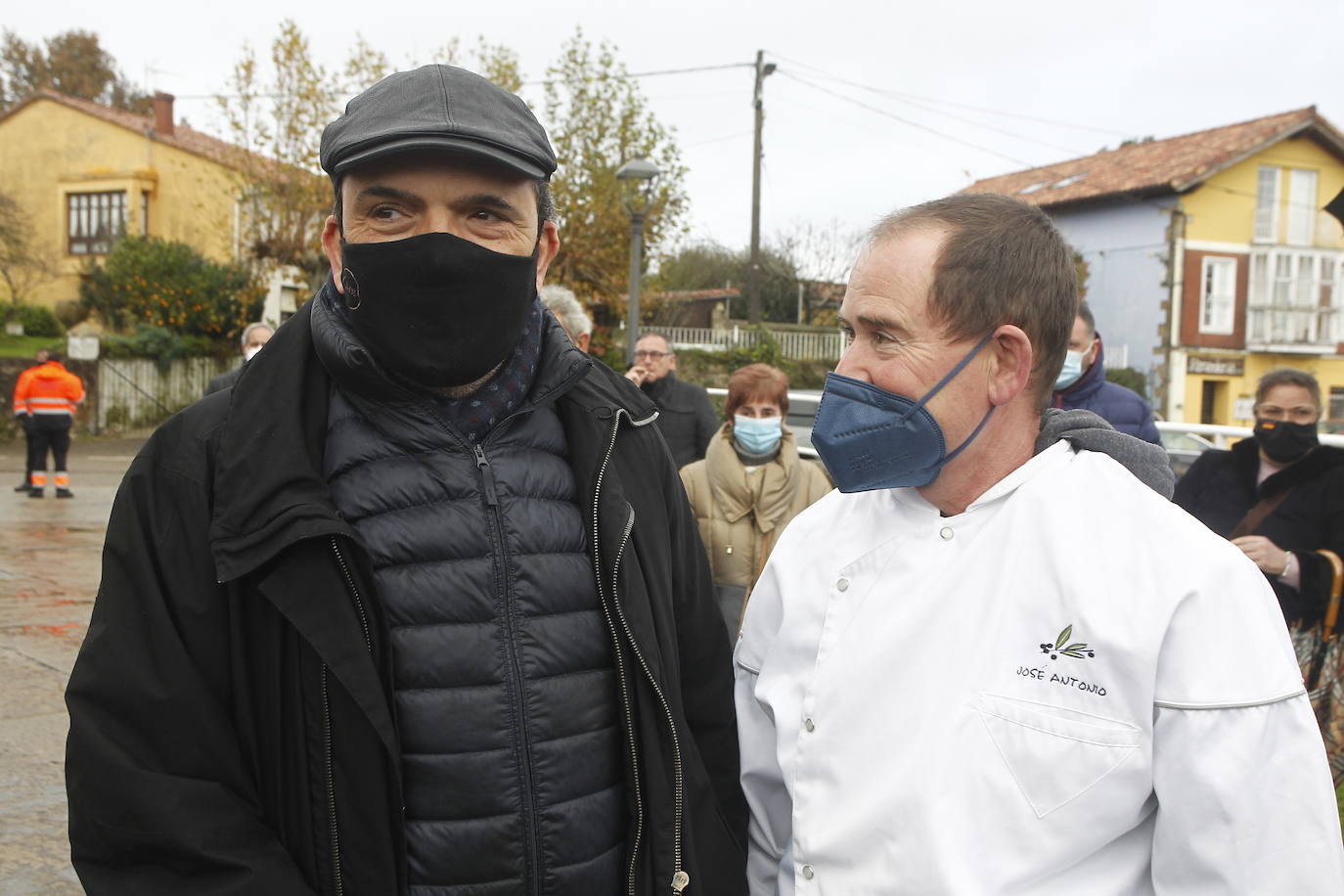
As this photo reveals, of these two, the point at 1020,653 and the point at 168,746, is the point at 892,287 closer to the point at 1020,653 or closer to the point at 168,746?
the point at 1020,653

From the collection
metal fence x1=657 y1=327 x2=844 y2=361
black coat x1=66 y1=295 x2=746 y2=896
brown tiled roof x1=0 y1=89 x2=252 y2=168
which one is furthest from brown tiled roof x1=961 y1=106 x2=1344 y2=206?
black coat x1=66 y1=295 x2=746 y2=896

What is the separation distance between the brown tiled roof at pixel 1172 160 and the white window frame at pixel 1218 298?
269cm

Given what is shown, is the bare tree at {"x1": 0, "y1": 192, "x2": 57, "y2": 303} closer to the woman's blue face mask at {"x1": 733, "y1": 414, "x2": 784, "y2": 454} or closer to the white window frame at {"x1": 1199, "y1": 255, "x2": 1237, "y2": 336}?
the woman's blue face mask at {"x1": 733, "y1": 414, "x2": 784, "y2": 454}

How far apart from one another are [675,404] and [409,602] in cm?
485

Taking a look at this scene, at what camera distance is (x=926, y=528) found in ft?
5.59

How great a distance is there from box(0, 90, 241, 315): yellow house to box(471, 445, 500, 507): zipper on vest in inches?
1292

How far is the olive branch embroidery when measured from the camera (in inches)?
58.3

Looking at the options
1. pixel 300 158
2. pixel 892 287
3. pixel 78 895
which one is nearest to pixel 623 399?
pixel 892 287

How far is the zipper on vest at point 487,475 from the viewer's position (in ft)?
5.71

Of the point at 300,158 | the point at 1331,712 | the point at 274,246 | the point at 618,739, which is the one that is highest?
the point at 300,158

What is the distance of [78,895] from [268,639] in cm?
250

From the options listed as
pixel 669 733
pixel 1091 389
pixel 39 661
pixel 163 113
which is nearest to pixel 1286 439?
pixel 1091 389

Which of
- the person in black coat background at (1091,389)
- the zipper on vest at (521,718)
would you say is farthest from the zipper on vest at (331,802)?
the person in black coat background at (1091,389)

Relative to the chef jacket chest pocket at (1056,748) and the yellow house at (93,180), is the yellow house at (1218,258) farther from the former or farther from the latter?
the chef jacket chest pocket at (1056,748)
